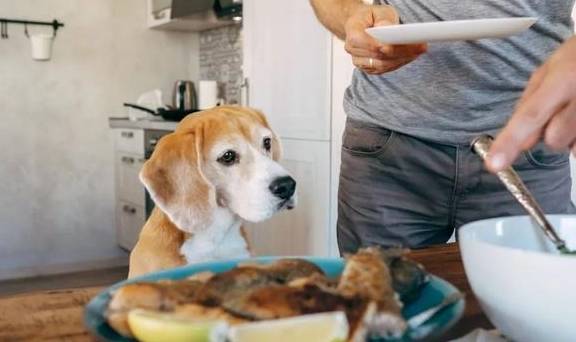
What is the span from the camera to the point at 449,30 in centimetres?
72

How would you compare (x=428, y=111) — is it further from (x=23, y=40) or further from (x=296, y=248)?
(x=23, y=40)

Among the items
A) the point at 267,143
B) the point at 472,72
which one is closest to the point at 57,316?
the point at 472,72

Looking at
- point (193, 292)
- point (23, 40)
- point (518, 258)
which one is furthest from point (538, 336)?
point (23, 40)

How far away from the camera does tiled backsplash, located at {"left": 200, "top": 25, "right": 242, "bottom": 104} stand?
14.2 ft

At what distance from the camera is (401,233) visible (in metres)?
1.17

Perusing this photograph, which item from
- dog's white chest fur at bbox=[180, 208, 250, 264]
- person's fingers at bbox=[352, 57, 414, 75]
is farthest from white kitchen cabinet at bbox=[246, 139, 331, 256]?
person's fingers at bbox=[352, 57, 414, 75]

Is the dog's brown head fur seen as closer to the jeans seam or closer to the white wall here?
the jeans seam

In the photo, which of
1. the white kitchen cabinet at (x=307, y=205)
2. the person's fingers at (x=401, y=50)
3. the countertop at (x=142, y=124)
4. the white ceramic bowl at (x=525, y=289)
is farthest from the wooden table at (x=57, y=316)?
the countertop at (x=142, y=124)

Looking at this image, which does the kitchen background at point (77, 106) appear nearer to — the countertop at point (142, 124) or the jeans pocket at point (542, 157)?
the countertop at point (142, 124)

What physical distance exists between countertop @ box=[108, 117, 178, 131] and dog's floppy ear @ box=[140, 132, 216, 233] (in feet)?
6.76

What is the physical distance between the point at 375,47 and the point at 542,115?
42 cm

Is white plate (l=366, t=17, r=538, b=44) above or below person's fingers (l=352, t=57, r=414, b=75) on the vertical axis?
above

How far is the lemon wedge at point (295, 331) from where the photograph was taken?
41cm

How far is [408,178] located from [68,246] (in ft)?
12.1
